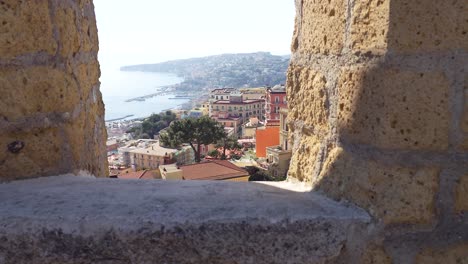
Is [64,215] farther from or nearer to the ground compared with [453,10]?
nearer to the ground

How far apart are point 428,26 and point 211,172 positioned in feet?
50.1

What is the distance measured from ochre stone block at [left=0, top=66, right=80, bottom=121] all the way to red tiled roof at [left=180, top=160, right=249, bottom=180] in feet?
45.7

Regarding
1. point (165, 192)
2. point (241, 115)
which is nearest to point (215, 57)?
point (241, 115)

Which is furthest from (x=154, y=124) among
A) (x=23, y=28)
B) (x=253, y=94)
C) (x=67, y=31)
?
(x=23, y=28)

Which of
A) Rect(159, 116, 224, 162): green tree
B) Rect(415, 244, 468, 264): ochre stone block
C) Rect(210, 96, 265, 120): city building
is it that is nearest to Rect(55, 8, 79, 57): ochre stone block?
Rect(415, 244, 468, 264): ochre stone block

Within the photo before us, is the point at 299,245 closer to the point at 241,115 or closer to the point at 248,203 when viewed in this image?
the point at 248,203

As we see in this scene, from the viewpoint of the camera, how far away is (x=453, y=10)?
102 cm

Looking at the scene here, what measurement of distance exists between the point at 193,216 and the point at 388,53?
A: 2.19 ft

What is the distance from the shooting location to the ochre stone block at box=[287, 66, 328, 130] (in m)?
1.34

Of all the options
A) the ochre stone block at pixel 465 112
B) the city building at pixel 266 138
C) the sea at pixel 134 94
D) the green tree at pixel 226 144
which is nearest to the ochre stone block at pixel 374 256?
the ochre stone block at pixel 465 112

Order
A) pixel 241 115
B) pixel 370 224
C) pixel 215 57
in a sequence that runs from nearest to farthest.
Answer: pixel 370 224 → pixel 241 115 → pixel 215 57

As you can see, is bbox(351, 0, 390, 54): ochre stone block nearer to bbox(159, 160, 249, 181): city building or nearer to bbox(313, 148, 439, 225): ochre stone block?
bbox(313, 148, 439, 225): ochre stone block

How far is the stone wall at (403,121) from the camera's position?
3.45ft

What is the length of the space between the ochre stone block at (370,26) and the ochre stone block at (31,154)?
1021mm
